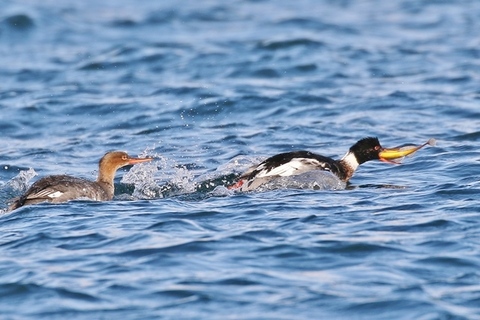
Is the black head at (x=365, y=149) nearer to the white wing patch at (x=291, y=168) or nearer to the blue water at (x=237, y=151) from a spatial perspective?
the blue water at (x=237, y=151)

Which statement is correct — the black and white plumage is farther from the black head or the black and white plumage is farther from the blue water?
the blue water

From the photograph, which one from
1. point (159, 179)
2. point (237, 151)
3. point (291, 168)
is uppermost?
point (237, 151)

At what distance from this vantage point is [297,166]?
10.3 metres

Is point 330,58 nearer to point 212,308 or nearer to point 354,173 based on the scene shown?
point 354,173

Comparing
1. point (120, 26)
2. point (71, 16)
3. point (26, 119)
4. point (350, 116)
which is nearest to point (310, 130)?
point (350, 116)

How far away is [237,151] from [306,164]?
2.44 metres

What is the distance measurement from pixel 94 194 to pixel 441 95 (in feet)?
24.9

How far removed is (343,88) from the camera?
54.4 feet

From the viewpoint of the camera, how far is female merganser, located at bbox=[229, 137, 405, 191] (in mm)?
10195

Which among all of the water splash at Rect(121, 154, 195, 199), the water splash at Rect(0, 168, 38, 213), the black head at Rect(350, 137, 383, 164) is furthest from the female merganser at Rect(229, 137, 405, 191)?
the water splash at Rect(0, 168, 38, 213)

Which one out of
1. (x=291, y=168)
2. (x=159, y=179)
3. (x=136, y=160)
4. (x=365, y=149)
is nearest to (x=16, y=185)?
(x=136, y=160)

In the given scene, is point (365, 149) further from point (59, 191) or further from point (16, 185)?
point (16, 185)

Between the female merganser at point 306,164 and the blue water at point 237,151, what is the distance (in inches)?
9.3

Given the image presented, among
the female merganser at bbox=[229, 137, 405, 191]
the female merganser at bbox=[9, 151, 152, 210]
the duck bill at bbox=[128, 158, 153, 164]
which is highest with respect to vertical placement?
the duck bill at bbox=[128, 158, 153, 164]
